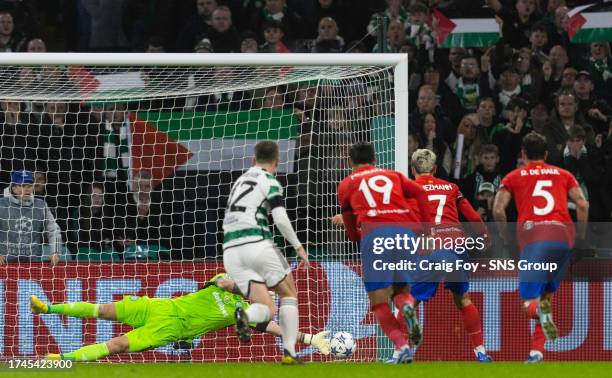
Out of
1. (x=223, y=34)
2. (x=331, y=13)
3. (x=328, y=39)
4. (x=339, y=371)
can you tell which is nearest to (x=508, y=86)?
(x=328, y=39)

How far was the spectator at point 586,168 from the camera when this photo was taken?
45.3 feet

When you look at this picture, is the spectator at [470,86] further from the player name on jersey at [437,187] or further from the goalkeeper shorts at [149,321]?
the goalkeeper shorts at [149,321]

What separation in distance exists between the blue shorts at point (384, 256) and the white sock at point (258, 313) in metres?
1.01

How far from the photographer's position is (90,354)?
1130 cm

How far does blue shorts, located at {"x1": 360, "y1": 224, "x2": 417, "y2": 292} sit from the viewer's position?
10.5 metres

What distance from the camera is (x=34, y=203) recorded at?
41.3 feet

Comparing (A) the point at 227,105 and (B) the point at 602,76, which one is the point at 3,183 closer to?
(A) the point at 227,105

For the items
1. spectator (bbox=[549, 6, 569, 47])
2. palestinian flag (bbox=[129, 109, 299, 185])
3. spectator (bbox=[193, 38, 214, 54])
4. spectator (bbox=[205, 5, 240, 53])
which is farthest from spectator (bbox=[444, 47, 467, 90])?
palestinian flag (bbox=[129, 109, 299, 185])

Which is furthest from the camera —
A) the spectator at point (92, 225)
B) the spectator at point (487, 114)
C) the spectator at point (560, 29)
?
the spectator at point (560, 29)

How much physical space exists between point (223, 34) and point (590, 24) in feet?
14.9

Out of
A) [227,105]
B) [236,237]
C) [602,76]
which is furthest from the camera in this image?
[602,76]

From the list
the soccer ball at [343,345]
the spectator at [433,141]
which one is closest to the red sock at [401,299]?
the soccer ball at [343,345]

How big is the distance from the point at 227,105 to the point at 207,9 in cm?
229

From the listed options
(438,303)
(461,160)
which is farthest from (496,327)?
(461,160)
